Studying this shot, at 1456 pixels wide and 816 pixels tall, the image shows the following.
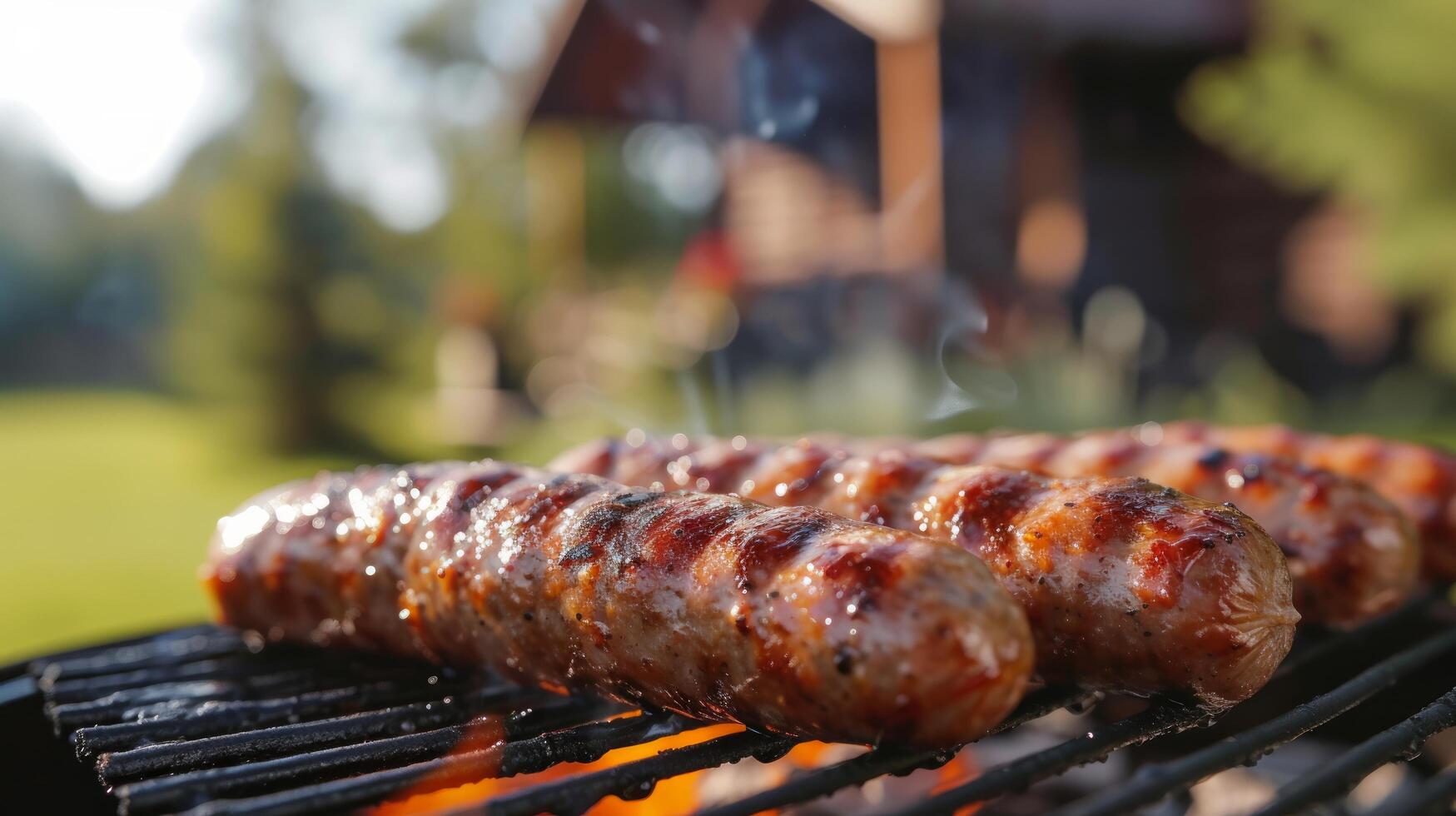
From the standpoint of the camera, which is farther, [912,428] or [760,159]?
[760,159]

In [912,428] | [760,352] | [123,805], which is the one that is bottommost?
[123,805]

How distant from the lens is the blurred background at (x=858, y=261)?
8305 mm

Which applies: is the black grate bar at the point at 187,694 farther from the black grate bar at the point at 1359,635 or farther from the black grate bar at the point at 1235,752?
the black grate bar at the point at 1359,635

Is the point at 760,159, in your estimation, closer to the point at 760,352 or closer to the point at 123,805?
the point at 760,352

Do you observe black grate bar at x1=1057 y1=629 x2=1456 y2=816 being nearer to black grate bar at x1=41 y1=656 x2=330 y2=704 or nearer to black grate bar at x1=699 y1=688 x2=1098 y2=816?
black grate bar at x1=699 y1=688 x2=1098 y2=816

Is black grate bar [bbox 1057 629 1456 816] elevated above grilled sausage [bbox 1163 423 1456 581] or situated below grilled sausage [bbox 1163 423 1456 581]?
below

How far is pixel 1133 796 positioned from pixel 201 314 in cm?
1604

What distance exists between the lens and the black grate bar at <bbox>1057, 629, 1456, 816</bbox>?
141 cm

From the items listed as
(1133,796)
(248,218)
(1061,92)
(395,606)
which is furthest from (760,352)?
(1133,796)

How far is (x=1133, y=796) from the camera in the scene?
1417 mm

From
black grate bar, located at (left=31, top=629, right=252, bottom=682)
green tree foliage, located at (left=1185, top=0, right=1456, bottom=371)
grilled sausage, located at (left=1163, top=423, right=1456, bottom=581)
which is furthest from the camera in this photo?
green tree foliage, located at (left=1185, top=0, right=1456, bottom=371)

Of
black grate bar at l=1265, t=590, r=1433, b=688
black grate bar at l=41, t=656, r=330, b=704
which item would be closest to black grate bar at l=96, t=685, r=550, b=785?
black grate bar at l=41, t=656, r=330, b=704

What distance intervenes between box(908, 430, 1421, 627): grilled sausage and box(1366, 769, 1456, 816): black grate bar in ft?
2.97

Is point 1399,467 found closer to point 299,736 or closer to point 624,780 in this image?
point 624,780
